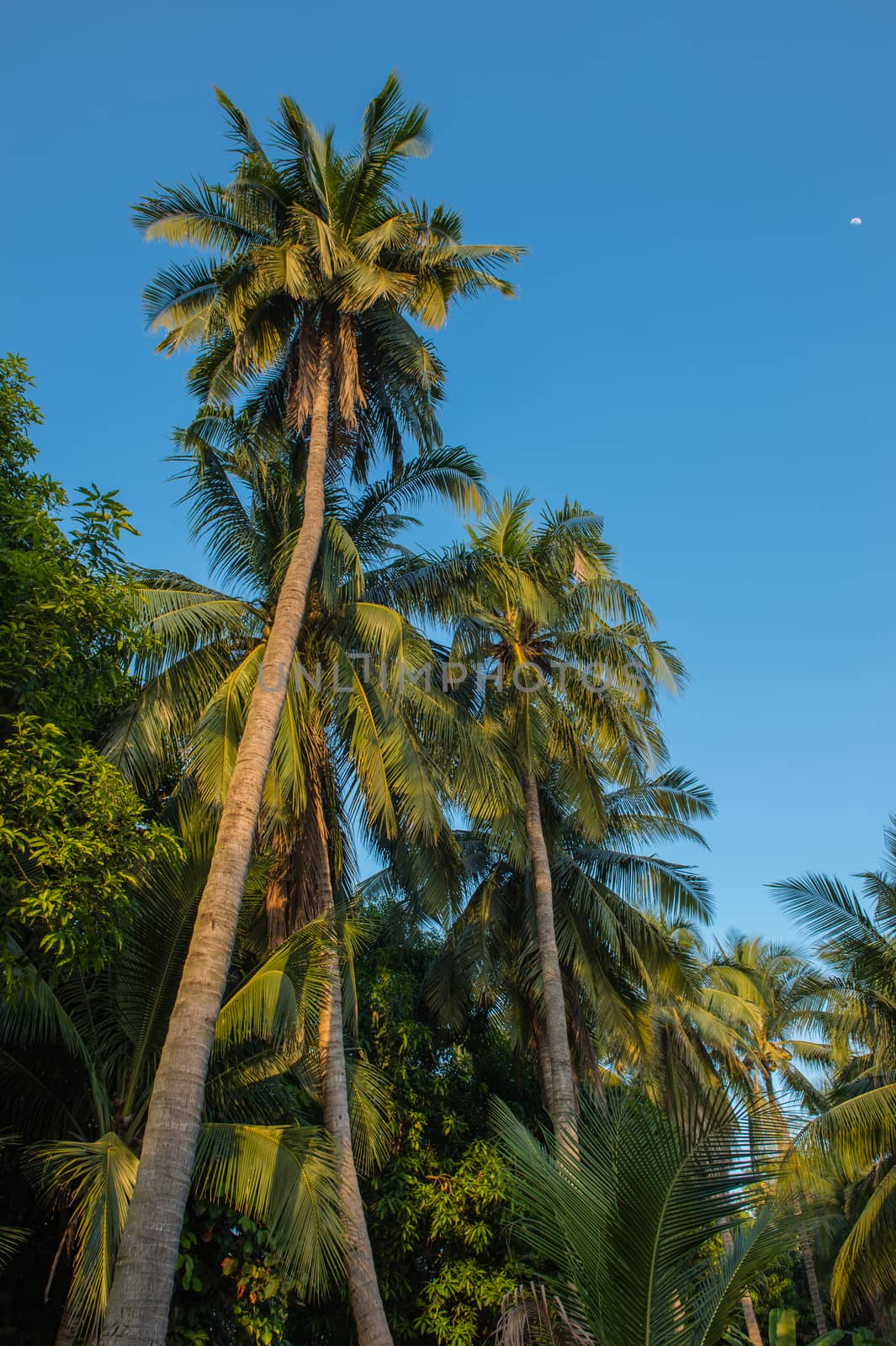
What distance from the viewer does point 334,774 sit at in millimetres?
12609

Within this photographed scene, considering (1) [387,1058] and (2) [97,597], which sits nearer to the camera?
(2) [97,597]

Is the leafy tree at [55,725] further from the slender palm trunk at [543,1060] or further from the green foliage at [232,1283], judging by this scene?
the slender palm trunk at [543,1060]

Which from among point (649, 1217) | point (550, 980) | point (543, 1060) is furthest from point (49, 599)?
point (543, 1060)

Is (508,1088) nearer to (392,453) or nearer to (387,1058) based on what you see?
(387,1058)

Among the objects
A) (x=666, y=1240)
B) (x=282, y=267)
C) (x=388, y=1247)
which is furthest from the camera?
(x=388, y=1247)

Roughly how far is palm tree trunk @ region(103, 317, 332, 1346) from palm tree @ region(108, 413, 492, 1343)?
4.67 feet

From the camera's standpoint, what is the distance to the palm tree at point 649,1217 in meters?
4.02

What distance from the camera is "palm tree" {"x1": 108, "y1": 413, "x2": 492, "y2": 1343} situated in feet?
34.4

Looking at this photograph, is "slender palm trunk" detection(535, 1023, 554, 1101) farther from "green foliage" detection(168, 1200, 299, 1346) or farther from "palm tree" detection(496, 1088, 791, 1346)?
"palm tree" detection(496, 1088, 791, 1346)

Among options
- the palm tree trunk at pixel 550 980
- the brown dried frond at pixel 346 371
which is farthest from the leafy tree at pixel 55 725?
the palm tree trunk at pixel 550 980

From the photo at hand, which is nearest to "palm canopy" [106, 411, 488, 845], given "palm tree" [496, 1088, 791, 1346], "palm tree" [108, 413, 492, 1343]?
"palm tree" [108, 413, 492, 1343]

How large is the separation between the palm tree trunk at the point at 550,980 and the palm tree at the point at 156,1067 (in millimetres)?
4068

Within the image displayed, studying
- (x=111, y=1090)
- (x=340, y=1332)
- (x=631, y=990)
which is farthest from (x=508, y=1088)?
(x=111, y=1090)

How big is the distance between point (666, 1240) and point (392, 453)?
12.2 m
